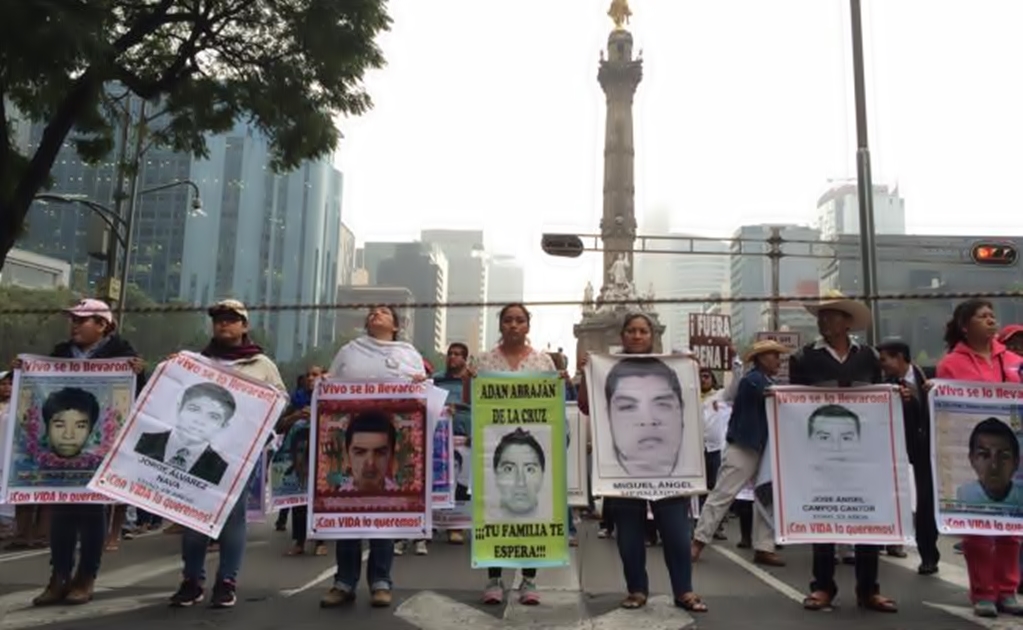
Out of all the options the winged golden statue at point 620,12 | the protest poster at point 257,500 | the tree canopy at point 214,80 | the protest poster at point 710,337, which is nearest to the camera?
the protest poster at point 257,500

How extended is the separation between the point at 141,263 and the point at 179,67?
65.0 meters

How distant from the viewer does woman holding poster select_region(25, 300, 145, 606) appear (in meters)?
5.27

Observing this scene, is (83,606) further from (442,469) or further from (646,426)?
(646,426)

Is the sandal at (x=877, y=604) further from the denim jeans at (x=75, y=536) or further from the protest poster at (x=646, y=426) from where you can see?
the denim jeans at (x=75, y=536)

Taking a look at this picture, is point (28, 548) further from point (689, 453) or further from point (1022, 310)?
point (1022, 310)

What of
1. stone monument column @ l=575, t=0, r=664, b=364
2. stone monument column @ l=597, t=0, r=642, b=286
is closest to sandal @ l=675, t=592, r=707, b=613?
stone monument column @ l=575, t=0, r=664, b=364

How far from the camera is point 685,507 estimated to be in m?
5.23

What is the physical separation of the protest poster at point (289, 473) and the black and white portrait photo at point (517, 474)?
3.12 metres

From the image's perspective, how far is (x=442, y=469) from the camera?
6461 millimetres

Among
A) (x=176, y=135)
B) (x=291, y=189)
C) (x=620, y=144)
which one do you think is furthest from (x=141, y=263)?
(x=176, y=135)

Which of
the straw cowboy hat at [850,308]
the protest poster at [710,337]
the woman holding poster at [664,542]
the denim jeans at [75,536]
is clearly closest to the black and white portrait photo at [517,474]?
the woman holding poster at [664,542]

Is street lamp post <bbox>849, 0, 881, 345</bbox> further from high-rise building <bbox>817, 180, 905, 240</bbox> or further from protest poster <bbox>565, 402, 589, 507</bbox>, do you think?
high-rise building <bbox>817, 180, 905, 240</bbox>

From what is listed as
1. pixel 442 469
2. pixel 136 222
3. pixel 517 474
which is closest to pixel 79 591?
pixel 442 469

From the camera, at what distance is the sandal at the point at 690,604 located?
4.99 metres
